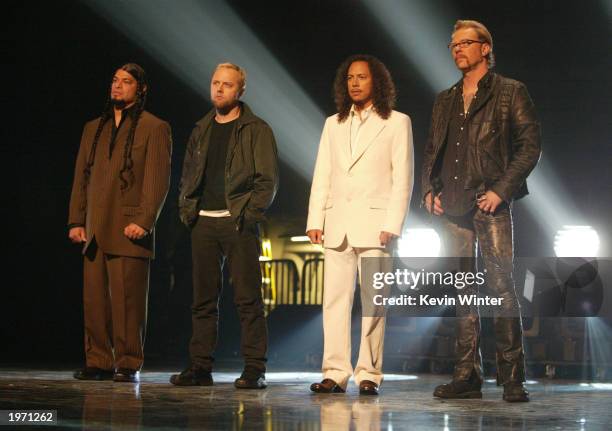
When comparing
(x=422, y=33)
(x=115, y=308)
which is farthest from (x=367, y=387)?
(x=422, y=33)

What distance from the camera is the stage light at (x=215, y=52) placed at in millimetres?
7750

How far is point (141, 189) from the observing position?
4961mm

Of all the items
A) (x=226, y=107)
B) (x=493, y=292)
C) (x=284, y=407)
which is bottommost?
(x=284, y=407)

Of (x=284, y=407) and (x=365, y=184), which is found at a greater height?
(x=365, y=184)

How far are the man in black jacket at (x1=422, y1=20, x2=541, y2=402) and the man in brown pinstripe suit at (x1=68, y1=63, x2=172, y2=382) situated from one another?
4.70 ft

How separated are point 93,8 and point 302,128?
6.48ft

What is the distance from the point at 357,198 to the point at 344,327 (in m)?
0.58

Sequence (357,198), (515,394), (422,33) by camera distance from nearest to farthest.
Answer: (515,394), (357,198), (422,33)

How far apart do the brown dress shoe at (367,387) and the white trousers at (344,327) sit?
1.2 inches

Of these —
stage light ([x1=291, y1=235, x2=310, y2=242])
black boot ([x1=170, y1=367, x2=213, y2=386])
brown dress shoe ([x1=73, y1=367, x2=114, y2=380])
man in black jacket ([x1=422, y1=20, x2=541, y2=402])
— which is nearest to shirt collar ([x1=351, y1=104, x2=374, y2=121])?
man in black jacket ([x1=422, y1=20, x2=541, y2=402])

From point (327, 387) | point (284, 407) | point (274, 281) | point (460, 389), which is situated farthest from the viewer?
point (274, 281)

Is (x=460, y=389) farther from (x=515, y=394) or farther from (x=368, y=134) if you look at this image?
(x=368, y=134)

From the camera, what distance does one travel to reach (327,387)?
427 cm

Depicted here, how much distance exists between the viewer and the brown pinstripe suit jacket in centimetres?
487
